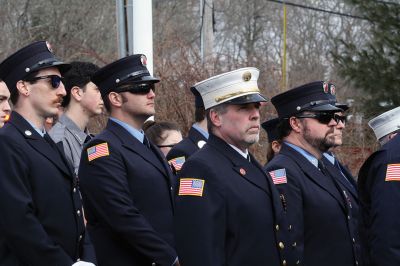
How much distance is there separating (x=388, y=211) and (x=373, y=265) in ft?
1.26

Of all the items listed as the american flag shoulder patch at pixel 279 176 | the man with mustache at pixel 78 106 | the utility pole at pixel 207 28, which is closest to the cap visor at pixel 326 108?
the american flag shoulder patch at pixel 279 176

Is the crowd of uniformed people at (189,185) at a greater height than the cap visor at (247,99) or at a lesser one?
lesser

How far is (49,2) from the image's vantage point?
88.0ft

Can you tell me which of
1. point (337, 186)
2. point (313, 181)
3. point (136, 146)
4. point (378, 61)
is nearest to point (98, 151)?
point (136, 146)

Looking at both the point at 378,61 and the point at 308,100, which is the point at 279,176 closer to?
the point at 308,100

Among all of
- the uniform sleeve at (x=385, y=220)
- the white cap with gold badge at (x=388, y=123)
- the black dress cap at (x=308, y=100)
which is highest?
the black dress cap at (x=308, y=100)

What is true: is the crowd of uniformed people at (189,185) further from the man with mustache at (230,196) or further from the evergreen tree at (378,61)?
the evergreen tree at (378,61)

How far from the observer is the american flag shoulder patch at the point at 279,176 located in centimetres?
625

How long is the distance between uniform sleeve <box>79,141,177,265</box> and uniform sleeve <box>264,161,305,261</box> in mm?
785

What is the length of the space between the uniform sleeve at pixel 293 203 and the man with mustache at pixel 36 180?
127cm

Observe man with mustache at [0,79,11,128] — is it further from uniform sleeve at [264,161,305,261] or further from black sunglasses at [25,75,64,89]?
uniform sleeve at [264,161,305,261]

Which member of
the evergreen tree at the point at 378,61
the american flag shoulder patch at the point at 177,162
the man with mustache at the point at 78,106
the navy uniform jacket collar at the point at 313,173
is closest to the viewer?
the navy uniform jacket collar at the point at 313,173

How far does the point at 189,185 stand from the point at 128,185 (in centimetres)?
91

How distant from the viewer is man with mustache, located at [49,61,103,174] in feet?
23.1
